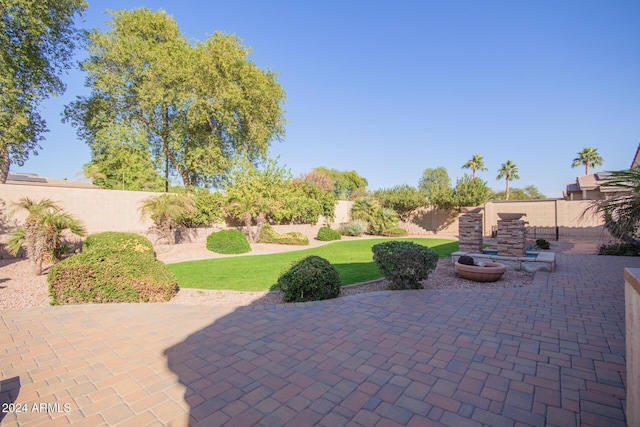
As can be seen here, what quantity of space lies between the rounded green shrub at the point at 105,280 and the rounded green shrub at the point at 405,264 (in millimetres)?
4248

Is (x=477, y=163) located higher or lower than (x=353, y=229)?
higher

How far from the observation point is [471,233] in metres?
8.37

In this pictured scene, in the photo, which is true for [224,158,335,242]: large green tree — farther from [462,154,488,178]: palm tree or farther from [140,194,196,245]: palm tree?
[462,154,488,178]: palm tree

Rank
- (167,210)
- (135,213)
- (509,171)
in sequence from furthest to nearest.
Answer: (509,171) → (135,213) → (167,210)

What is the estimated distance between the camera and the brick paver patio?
219 cm

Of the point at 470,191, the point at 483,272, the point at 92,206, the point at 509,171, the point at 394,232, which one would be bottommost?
the point at 483,272

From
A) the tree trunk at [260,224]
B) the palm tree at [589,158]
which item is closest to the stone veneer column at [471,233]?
the tree trunk at [260,224]

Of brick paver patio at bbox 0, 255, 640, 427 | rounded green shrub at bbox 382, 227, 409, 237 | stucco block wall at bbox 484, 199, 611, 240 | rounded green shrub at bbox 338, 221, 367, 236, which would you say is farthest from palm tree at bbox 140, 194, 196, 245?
stucco block wall at bbox 484, 199, 611, 240

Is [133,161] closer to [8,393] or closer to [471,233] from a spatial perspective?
[8,393]

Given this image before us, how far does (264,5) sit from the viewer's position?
10.6 meters

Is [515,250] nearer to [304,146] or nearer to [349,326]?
[349,326]

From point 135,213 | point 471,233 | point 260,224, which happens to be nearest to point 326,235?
point 260,224

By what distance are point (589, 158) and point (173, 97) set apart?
37151 millimetres

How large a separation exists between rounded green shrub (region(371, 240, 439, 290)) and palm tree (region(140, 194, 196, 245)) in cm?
1019
